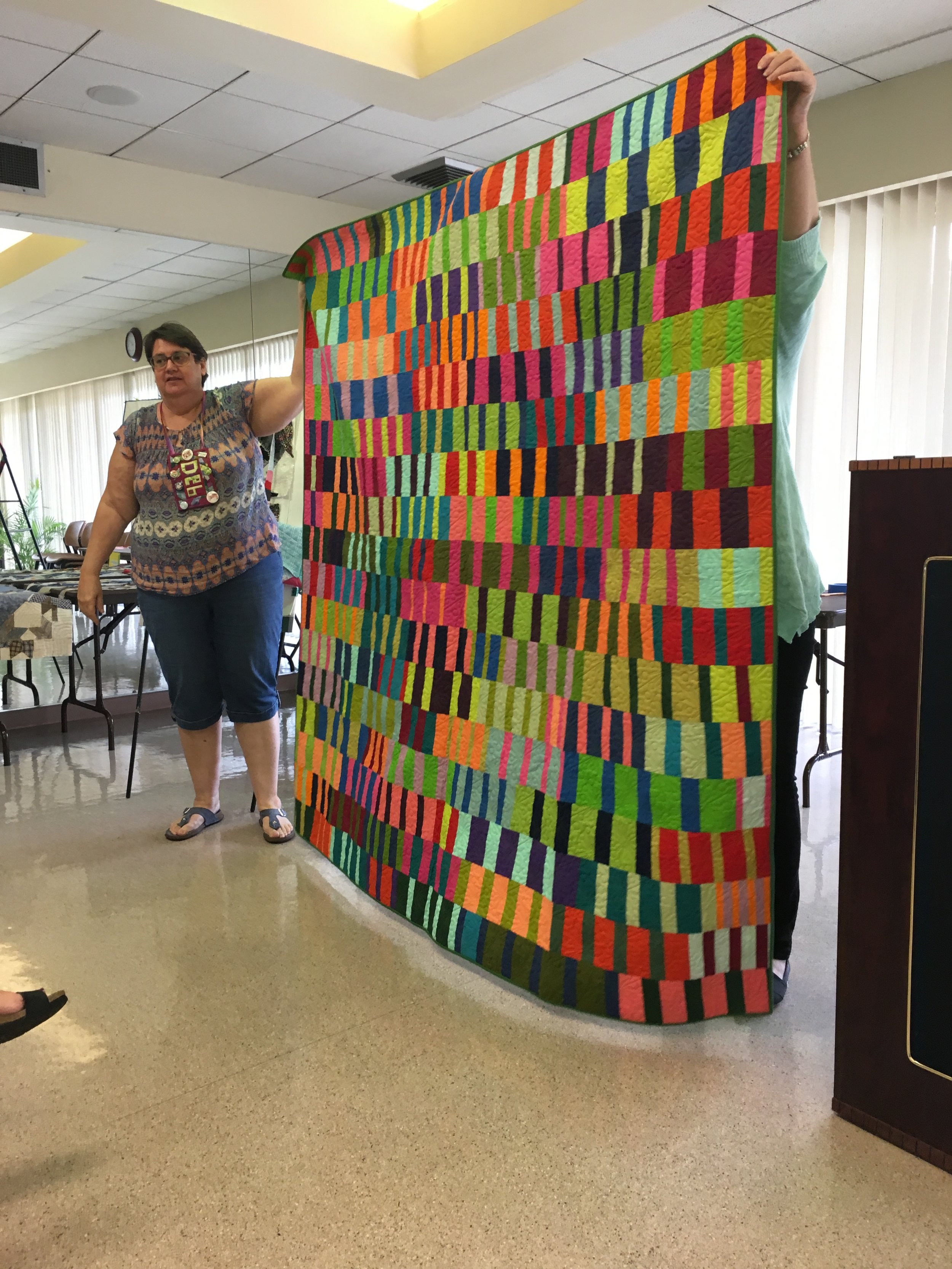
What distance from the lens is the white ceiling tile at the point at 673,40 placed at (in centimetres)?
372

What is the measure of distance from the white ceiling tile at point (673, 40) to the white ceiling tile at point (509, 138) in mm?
702

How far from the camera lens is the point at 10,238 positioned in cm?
541

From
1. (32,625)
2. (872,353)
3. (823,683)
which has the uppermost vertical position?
(872,353)

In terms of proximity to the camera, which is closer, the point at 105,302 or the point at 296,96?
the point at 296,96

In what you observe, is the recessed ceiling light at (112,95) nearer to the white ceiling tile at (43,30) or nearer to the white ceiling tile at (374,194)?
the white ceiling tile at (43,30)

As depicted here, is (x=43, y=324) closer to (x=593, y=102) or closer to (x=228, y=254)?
(x=228, y=254)

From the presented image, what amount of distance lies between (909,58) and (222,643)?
12.0 ft

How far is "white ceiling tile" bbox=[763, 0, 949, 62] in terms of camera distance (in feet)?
11.9

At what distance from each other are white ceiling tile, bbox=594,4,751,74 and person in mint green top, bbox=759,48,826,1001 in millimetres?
2331

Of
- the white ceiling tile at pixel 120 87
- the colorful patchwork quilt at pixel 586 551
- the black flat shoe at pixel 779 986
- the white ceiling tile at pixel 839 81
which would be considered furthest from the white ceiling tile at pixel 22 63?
the black flat shoe at pixel 779 986

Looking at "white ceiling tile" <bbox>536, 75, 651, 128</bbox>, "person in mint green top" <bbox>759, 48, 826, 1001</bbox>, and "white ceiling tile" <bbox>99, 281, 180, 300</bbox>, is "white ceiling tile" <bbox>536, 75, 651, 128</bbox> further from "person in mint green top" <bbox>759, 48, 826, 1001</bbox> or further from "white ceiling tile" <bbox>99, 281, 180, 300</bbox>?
"person in mint green top" <bbox>759, 48, 826, 1001</bbox>

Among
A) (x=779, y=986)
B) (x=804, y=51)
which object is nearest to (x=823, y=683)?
Result: (x=779, y=986)

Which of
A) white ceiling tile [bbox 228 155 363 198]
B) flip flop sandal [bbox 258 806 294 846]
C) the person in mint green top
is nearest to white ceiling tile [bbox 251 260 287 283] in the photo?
white ceiling tile [bbox 228 155 363 198]

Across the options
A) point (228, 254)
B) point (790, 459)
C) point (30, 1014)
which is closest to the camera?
point (30, 1014)
